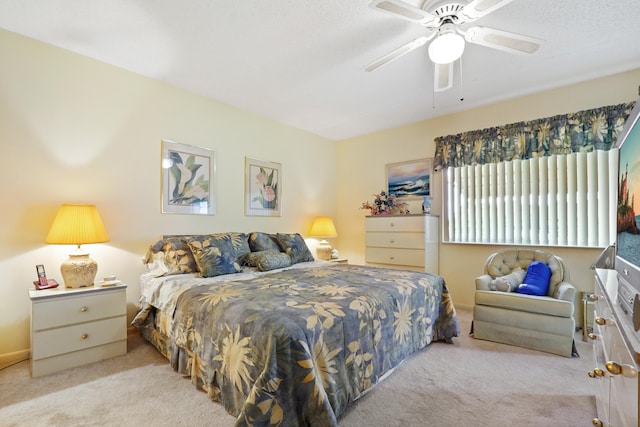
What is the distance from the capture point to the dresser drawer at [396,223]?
12.5ft

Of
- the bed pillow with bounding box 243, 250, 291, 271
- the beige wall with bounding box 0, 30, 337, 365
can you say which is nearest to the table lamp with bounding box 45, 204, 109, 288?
the beige wall with bounding box 0, 30, 337, 365

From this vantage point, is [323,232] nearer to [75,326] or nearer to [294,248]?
[294,248]

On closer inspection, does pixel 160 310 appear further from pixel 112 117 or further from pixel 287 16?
pixel 287 16

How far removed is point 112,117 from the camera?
280cm

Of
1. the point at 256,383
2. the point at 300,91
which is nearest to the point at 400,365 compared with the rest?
the point at 256,383

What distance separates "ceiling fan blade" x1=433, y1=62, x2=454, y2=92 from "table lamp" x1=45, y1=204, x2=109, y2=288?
9.76ft

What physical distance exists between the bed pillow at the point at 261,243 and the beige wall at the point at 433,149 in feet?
6.34

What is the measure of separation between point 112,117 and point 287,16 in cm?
195

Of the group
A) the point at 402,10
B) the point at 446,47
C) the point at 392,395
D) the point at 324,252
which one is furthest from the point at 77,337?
the point at 446,47

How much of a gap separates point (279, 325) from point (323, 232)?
3.10 metres

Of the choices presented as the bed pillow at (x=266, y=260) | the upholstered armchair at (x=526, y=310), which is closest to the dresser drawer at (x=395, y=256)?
the upholstered armchair at (x=526, y=310)

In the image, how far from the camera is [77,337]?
7.29ft

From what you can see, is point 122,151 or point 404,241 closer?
point 122,151

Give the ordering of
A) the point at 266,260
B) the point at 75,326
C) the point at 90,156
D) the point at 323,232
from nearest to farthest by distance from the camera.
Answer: the point at 75,326 < the point at 90,156 < the point at 266,260 < the point at 323,232
